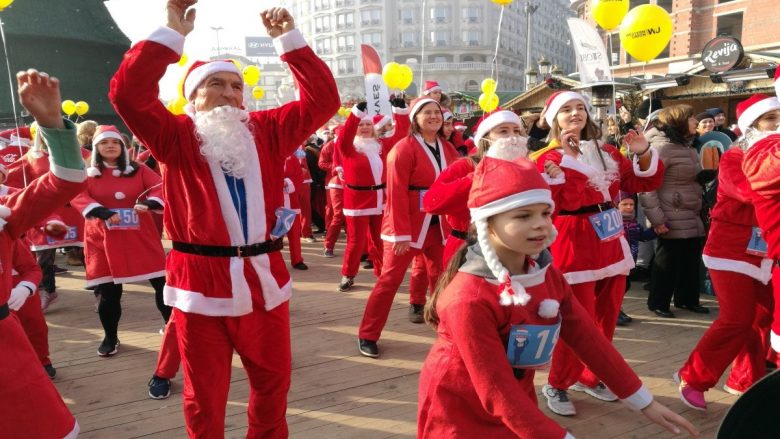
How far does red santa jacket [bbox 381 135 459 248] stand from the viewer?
445 cm

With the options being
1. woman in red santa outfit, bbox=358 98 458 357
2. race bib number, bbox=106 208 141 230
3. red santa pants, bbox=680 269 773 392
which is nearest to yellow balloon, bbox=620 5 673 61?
woman in red santa outfit, bbox=358 98 458 357

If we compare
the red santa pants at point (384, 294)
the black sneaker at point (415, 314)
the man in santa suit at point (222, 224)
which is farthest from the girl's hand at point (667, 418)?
the black sneaker at point (415, 314)

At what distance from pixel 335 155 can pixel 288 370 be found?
17.7 feet

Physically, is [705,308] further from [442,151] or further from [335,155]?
[335,155]

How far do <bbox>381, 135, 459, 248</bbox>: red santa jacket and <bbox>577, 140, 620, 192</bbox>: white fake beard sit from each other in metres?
1.46

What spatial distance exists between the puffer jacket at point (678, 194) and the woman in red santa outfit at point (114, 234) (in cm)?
440

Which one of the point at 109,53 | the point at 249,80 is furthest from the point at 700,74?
the point at 109,53

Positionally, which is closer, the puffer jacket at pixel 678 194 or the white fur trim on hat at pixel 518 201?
the white fur trim on hat at pixel 518 201

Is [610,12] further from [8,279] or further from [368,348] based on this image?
[8,279]

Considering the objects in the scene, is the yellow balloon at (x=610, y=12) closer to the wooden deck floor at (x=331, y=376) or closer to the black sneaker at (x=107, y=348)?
the wooden deck floor at (x=331, y=376)

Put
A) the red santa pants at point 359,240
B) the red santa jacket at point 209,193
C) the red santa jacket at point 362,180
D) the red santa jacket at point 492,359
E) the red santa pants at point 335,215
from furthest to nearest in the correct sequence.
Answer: the red santa pants at point 335,215 < the red santa jacket at point 362,180 < the red santa pants at point 359,240 < the red santa jacket at point 209,193 < the red santa jacket at point 492,359

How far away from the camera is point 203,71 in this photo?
8.43 ft

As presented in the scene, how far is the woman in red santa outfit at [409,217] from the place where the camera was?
4.45 m

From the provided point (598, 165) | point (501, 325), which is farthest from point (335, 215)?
point (501, 325)
